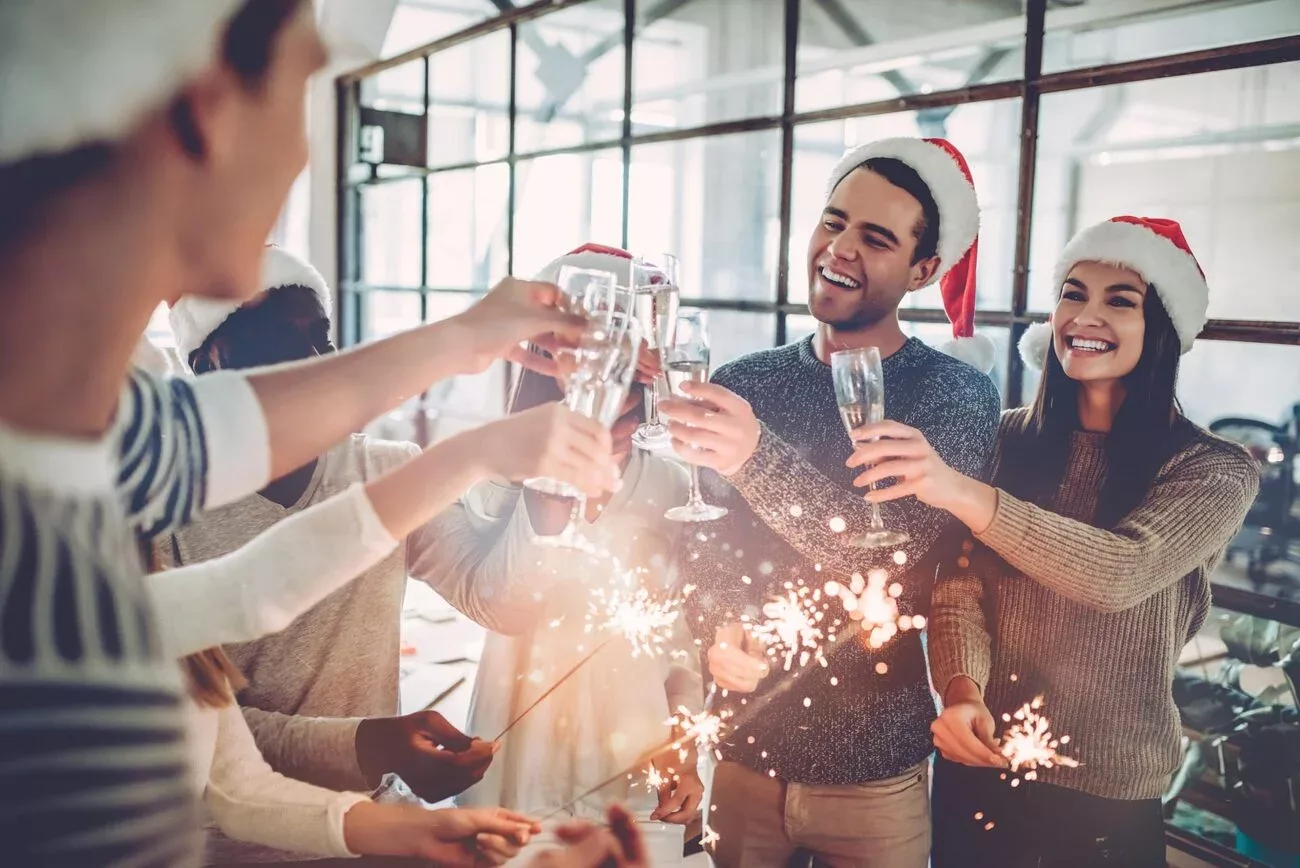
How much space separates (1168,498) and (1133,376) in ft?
0.61

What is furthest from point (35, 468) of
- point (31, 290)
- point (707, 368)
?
point (707, 368)

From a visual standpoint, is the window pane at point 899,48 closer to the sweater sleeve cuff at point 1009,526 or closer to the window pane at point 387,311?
the sweater sleeve cuff at point 1009,526

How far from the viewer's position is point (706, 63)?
3.06 m

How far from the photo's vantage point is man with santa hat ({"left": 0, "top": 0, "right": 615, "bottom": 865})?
0.50 m

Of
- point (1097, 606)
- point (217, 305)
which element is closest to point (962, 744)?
point (1097, 606)

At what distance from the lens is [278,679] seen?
1320 millimetres

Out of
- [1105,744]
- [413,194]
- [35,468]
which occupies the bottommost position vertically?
[1105,744]

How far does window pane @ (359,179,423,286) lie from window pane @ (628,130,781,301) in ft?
5.72

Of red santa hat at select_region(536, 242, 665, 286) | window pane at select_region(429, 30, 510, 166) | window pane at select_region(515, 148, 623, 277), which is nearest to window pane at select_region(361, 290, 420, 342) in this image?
window pane at select_region(429, 30, 510, 166)

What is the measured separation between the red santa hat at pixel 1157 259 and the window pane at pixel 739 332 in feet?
3.84

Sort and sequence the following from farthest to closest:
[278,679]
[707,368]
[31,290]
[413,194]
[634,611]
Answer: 1. [413,194]
2. [634,611]
3. [278,679]
4. [707,368]
5. [31,290]

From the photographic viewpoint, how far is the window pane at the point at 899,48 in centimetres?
200

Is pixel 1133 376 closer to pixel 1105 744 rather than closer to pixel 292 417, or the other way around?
pixel 1105 744

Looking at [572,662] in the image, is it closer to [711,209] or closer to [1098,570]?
[1098,570]
